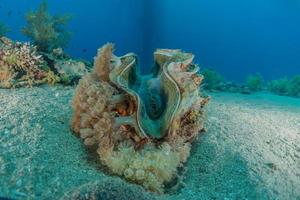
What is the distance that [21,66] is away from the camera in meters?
6.09

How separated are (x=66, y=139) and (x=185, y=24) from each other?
45.4 feet

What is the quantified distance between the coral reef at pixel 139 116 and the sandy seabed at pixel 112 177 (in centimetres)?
17

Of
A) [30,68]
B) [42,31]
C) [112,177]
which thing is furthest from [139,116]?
[42,31]

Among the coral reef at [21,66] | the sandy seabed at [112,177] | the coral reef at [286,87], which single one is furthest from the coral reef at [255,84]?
the coral reef at [21,66]

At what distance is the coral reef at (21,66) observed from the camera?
5.73 meters

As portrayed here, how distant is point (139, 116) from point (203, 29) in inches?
559

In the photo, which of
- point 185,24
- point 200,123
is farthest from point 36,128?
point 185,24

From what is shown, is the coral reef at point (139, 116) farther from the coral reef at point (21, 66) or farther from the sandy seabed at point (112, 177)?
the coral reef at point (21, 66)

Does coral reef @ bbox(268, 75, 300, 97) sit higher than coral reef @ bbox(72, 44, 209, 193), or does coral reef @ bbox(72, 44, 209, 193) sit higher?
coral reef @ bbox(72, 44, 209, 193)

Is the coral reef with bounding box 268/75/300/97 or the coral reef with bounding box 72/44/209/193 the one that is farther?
the coral reef with bounding box 268/75/300/97

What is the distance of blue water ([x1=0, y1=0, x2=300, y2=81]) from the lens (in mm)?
14570

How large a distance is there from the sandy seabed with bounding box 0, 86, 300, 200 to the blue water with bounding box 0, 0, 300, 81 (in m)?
9.68

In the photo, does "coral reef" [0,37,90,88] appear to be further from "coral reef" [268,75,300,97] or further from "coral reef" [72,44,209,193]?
"coral reef" [268,75,300,97]

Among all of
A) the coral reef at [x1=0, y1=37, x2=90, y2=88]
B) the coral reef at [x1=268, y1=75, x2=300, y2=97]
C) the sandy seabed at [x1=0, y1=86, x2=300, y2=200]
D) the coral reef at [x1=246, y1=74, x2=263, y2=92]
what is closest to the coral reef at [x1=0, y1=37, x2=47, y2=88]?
the coral reef at [x1=0, y1=37, x2=90, y2=88]
